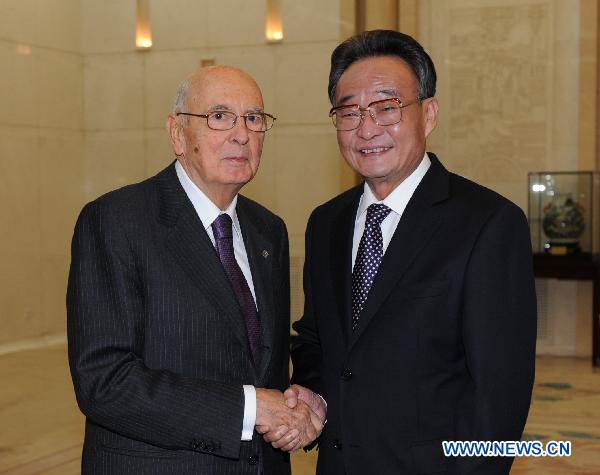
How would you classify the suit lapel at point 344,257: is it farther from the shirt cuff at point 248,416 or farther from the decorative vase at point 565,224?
the decorative vase at point 565,224

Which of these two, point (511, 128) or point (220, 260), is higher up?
point (511, 128)

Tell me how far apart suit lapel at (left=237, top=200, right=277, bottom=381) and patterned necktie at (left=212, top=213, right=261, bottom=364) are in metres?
0.02

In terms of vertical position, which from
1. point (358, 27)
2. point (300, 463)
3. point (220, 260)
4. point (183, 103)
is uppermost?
point (358, 27)

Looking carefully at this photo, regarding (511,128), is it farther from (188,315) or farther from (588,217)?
(188,315)

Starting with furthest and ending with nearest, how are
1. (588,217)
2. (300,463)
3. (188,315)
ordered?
1. (588,217)
2. (300,463)
3. (188,315)

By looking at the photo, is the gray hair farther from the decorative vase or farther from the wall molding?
the wall molding

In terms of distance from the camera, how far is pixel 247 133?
2.49 metres

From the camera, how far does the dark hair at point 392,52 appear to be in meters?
2.44

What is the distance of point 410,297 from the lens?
2.26 metres

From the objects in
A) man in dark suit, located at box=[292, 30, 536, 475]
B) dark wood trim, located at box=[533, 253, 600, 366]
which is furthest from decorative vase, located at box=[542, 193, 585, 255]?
man in dark suit, located at box=[292, 30, 536, 475]

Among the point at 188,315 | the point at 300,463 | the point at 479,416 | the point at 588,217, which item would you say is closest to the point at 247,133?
the point at 188,315

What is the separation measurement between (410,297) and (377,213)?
333mm

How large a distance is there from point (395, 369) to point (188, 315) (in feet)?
1.93

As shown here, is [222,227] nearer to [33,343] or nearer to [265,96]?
[265,96]
